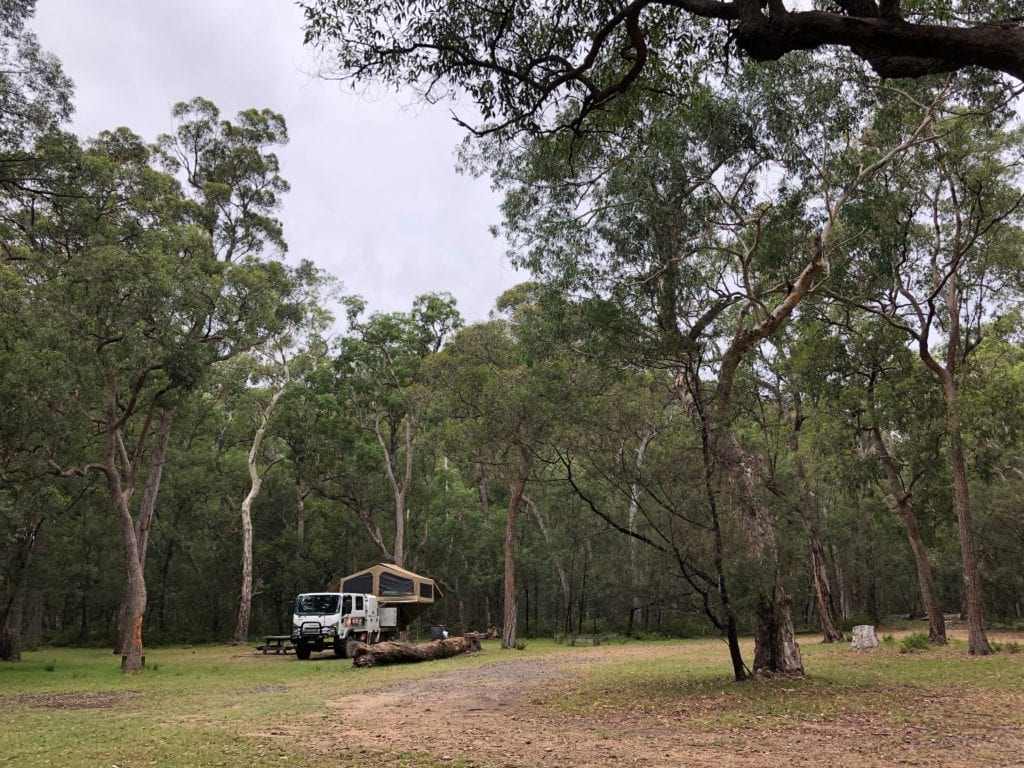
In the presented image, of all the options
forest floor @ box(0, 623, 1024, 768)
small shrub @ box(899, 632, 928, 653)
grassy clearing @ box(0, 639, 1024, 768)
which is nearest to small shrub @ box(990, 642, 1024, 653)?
forest floor @ box(0, 623, 1024, 768)

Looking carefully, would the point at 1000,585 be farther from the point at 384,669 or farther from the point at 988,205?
the point at 384,669

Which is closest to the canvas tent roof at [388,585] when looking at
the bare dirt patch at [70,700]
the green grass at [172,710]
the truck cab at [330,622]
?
the truck cab at [330,622]

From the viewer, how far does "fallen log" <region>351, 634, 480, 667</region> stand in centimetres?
1688

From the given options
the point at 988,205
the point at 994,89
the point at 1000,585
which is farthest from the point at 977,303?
the point at 1000,585

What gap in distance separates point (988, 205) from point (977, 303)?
2.77m

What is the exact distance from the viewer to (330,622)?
63.8ft

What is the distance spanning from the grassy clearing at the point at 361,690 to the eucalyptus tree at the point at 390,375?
40.1ft

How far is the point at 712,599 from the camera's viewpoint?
10.3 meters

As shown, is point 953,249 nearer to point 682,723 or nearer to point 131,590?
point 682,723

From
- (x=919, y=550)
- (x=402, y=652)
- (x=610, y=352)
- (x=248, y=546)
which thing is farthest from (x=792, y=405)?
(x=248, y=546)

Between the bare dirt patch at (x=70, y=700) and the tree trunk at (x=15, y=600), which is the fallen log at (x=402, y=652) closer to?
the bare dirt patch at (x=70, y=700)

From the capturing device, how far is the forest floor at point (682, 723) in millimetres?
6027

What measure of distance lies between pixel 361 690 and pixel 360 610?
9086mm

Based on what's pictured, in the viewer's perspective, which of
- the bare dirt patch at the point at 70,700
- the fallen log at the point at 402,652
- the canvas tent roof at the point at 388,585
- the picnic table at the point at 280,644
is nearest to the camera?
the bare dirt patch at the point at 70,700
